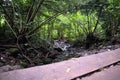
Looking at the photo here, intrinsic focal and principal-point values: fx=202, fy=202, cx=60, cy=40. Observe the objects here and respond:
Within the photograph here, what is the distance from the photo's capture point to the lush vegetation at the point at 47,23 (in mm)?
3395

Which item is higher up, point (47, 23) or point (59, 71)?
point (59, 71)

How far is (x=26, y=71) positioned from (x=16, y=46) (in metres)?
2.15

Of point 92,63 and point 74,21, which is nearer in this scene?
point 92,63

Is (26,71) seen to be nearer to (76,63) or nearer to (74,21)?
(76,63)

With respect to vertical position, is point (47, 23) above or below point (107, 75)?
below

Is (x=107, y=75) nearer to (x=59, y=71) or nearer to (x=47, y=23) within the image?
(x=59, y=71)

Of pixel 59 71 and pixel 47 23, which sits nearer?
pixel 59 71

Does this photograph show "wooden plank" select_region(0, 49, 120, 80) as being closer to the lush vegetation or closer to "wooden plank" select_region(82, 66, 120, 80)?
"wooden plank" select_region(82, 66, 120, 80)

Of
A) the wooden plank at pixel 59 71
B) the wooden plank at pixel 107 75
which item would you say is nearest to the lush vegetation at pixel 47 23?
the wooden plank at pixel 59 71

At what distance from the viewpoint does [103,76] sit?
130 cm

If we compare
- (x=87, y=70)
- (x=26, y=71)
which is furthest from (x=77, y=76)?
(x=26, y=71)

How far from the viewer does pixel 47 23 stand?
427cm

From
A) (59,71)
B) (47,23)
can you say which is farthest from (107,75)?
(47,23)

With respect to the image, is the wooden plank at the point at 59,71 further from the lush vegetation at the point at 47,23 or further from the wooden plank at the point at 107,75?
the lush vegetation at the point at 47,23
